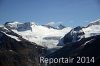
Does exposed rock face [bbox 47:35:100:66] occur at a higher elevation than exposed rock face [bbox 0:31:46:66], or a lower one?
higher

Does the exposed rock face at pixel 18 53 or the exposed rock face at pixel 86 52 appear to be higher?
the exposed rock face at pixel 86 52

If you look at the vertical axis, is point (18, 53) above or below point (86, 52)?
below

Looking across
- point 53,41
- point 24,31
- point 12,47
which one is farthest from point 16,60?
point 24,31

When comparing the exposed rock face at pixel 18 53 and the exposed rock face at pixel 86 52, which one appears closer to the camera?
the exposed rock face at pixel 86 52

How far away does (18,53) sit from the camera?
178ft

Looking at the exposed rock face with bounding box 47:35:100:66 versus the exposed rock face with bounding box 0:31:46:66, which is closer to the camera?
the exposed rock face with bounding box 47:35:100:66

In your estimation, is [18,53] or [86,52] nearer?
[86,52]

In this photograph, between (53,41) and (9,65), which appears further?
(53,41)

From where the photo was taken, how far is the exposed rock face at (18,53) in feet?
159

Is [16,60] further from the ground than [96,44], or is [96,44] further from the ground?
[96,44]

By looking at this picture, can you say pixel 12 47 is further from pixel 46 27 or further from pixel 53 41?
pixel 46 27

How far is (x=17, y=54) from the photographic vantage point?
176ft

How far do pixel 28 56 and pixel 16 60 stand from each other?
2995 millimetres

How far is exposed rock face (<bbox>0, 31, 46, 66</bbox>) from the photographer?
48344 mm
